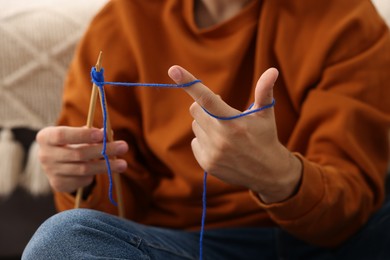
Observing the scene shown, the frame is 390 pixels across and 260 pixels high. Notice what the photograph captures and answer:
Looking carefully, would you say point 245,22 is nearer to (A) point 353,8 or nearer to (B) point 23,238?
(A) point 353,8

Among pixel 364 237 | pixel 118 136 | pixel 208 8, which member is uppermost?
pixel 208 8

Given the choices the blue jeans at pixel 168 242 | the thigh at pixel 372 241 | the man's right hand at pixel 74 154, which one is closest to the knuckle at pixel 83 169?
the man's right hand at pixel 74 154

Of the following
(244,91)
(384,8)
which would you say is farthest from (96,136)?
(384,8)

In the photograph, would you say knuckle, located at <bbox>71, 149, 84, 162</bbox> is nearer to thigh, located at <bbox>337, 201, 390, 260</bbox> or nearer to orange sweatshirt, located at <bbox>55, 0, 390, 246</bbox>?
orange sweatshirt, located at <bbox>55, 0, 390, 246</bbox>

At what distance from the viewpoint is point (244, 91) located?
0.89m

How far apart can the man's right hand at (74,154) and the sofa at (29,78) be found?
29 centimetres

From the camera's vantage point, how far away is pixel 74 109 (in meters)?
0.90

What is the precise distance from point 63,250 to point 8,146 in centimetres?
50

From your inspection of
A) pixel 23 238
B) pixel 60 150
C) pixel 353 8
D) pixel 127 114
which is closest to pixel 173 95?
pixel 127 114

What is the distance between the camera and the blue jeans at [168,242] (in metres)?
0.63

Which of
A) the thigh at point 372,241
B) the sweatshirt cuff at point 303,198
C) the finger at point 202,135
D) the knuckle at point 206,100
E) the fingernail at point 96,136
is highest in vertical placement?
the knuckle at point 206,100

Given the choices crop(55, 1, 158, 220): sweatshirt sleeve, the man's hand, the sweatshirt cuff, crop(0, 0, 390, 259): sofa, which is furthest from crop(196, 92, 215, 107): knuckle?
crop(0, 0, 390, 259): sofa

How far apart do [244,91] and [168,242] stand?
278 mm

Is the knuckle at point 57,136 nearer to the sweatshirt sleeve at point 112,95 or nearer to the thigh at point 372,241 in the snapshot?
the sweatshirt sleeve at point 112,95
